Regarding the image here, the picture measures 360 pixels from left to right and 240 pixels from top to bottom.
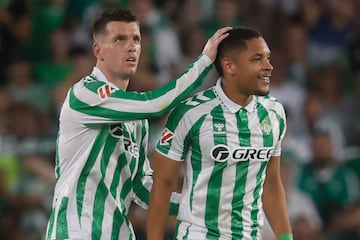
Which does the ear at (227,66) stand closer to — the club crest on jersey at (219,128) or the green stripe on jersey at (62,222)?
the club crest on jersey at (219,128)

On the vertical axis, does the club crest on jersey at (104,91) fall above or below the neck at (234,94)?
below

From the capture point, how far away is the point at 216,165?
6199mm

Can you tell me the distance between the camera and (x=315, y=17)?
37.9ft

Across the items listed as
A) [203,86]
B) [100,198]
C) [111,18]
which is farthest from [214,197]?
[203,86]

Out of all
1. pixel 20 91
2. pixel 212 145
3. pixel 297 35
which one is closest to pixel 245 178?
pixel 212 145

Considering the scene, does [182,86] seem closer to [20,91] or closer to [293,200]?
[293,200]

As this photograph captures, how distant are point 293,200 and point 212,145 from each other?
3702 millimetres

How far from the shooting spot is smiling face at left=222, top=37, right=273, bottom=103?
6.26 meters

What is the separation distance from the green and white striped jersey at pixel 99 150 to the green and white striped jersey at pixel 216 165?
175 mm

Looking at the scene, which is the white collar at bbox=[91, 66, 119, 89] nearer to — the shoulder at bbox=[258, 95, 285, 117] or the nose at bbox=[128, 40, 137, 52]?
the nose at bbox=[128, 40, 137, 52]

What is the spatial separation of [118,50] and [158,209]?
89 cm

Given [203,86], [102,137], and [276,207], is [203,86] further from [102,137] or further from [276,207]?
[102,137]

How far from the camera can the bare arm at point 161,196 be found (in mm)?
6262

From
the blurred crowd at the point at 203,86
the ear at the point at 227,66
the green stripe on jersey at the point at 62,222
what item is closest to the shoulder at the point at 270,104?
the ear at the point at 227,66
